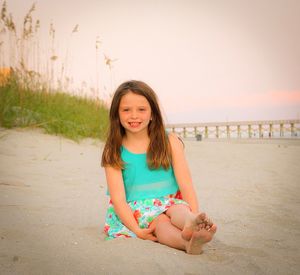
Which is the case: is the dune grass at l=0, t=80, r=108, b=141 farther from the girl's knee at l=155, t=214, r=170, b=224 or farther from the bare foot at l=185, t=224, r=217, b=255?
the bare foot at l=185, t=224, r=217, b=255

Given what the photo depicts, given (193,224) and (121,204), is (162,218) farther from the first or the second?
(193,224)

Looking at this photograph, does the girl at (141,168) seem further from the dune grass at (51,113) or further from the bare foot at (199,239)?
the dune grass at (51,113)

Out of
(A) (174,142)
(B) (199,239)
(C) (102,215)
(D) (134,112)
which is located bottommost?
(C) (102,215)

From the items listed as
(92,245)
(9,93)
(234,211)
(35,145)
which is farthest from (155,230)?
(9,93)

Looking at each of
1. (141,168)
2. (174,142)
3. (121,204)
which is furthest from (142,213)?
(174,142)

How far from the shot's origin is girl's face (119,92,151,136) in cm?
205

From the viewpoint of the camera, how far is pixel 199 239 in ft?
5.28

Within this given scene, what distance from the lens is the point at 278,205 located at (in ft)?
9.78

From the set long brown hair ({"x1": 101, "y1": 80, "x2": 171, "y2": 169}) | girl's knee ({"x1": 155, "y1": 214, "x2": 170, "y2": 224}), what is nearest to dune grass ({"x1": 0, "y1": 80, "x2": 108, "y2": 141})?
long brown hair ({"x1": 101, "y1": 80, "x2": 171, "y2": 169})

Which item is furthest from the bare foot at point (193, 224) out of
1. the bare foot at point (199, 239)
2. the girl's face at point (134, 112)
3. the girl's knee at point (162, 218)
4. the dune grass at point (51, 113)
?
the dune grass at point (51, 113)

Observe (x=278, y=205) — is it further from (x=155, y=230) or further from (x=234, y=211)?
(x=155, y=230)

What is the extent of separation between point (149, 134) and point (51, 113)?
338 cm

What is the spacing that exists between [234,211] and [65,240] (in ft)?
4.49

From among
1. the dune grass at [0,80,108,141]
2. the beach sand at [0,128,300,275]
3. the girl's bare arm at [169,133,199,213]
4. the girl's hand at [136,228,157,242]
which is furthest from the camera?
the dune grass at [0,80,108,141]
